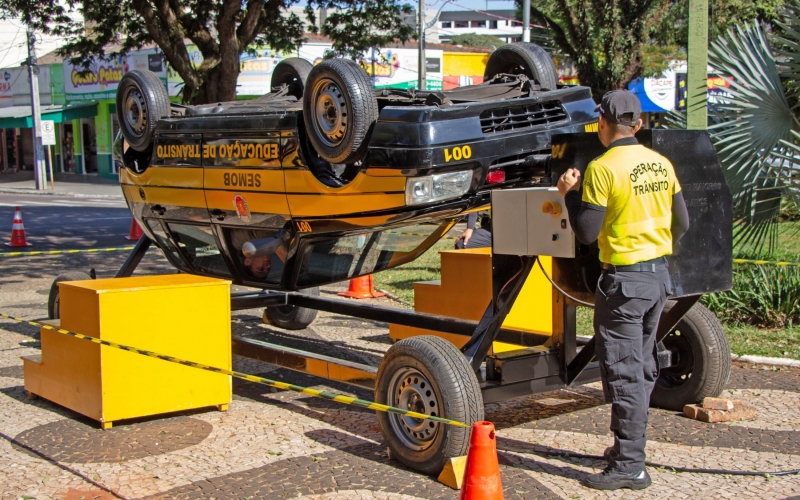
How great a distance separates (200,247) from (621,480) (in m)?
4.37

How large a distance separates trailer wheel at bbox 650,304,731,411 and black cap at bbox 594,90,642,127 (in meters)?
1.91

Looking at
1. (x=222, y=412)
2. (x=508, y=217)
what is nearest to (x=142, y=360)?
(x=222, y=412)

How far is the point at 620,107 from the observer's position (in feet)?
15.2

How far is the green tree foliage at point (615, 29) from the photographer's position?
1961 cm

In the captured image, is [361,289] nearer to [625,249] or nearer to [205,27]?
[205,27]

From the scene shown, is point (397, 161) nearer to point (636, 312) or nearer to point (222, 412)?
point (636, 312)

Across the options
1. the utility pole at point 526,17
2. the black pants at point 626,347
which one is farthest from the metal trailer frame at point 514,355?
the utility pole at point 526,17

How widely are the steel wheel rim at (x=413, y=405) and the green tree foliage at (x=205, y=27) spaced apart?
30.4 feet

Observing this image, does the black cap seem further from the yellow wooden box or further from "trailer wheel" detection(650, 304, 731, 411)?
the yellow wooden box

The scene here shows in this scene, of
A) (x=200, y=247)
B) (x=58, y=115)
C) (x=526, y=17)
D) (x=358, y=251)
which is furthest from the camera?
(x=58, y=115)

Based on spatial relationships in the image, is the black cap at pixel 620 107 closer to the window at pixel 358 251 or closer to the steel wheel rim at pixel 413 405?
the steel wheel rim at pixel 413 405

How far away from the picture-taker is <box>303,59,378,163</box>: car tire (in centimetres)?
571

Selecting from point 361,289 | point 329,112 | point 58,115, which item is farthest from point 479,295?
point 58,115

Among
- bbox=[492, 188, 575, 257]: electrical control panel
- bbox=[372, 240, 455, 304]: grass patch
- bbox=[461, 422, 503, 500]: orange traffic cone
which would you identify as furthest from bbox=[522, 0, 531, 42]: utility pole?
bbox=[461, 422, 503, 500]: orange traffic cone
